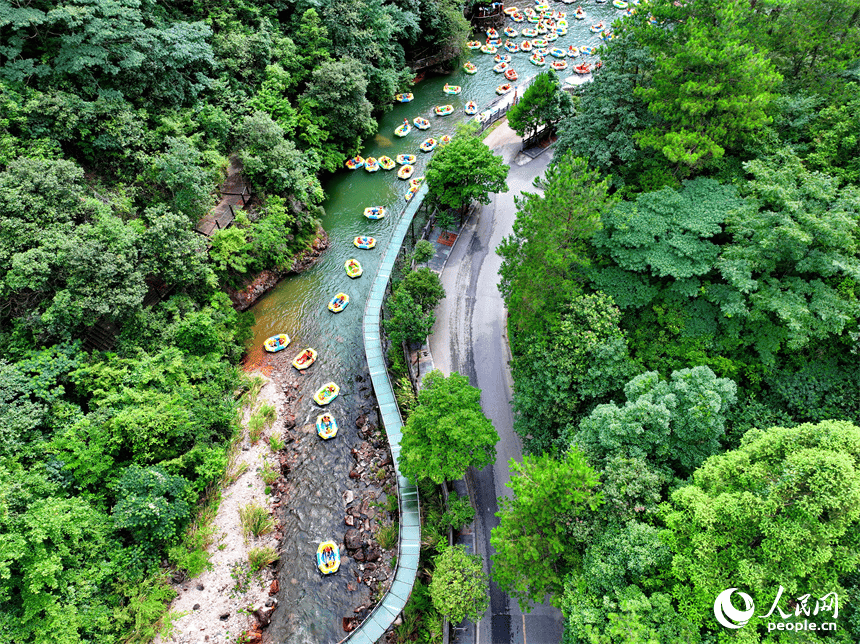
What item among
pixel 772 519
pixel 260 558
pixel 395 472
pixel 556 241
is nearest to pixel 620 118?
pixel 556 241

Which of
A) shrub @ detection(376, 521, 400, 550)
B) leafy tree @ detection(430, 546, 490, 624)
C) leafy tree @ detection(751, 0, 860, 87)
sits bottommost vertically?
shrub @ detection(376, 521, 400, 550)

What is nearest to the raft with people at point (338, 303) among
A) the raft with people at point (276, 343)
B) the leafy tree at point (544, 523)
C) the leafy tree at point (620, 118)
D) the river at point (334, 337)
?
the river at point (334, 337)

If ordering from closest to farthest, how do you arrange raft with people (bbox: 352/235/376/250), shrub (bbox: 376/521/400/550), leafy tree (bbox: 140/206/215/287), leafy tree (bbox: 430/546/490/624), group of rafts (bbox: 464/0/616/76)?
leafy tree (bbox: 430/546/490/624)
shrub (bbox: 376/521/400/550)
leafy tree (bbox: 140/206/215/287)
raft with people (bbox: 352/235/376/250)
group of rafts (bbox: 464/0/616/76)

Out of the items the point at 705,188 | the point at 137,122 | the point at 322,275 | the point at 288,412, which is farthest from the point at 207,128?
the point at 705,188

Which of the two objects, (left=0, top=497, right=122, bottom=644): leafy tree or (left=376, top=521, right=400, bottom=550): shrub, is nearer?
(left=0, top=497, right=122, bottom=644): leafy tree

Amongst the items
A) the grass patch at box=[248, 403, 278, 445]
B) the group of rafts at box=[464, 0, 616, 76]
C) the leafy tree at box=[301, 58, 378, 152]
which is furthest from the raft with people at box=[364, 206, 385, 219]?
the group of rafts at box=[464, 0, 616, 76]

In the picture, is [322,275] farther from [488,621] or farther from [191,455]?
[488,621]

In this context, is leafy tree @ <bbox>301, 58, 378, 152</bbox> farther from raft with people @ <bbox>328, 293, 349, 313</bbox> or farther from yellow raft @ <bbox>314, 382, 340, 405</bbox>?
yellow raft @ <bbox>314, 382, 340, 405</bbox>

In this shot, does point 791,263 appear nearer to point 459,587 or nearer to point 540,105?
point 459,587
